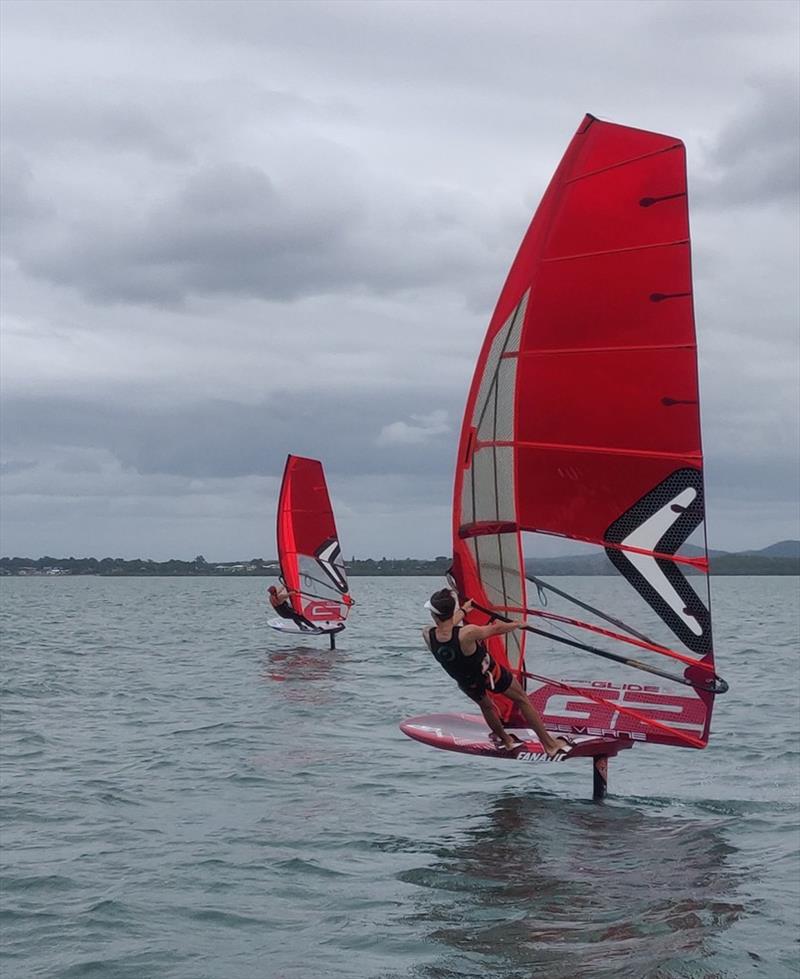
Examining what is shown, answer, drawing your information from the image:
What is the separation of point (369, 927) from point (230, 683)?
14978mm

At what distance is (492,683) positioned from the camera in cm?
1038

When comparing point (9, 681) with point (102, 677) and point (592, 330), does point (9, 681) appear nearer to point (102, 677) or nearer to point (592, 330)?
point (102, 677)

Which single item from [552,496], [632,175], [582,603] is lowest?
[582,603]

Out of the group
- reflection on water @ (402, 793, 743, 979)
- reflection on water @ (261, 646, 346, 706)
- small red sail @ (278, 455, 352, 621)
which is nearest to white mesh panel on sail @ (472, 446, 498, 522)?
reflection on water @ (402, 793, 743, 979)

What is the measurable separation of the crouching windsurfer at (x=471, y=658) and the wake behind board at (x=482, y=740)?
18cm

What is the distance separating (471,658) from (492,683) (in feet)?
1.27

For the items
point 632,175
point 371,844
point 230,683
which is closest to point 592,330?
point 632,175

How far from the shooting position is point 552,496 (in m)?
11.0

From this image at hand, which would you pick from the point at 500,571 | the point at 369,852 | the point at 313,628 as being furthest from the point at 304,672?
the point at 369,852

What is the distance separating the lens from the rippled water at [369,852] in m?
7.49

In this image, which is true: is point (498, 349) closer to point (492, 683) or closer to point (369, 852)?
point (492, 683)

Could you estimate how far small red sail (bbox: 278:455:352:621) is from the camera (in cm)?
3177

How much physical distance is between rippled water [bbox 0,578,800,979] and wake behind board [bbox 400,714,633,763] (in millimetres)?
594

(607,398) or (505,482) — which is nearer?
(607,398)
